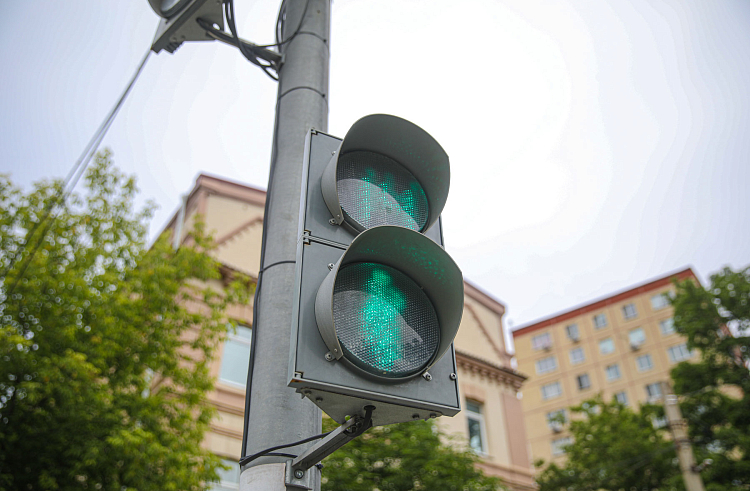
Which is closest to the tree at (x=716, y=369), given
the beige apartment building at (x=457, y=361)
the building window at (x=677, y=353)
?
the beige apartment building at (x=457, y=361)

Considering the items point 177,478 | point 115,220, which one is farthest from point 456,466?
point 115,220

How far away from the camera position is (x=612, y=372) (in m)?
51.3

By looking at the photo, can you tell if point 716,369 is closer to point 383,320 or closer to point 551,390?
point 383,320

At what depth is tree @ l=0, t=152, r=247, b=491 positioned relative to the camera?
9453 millimetres

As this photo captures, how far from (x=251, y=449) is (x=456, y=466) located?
10664mm

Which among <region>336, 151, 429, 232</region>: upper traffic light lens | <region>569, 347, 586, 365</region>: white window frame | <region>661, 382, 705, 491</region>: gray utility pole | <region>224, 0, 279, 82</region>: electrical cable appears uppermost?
<region>569, 347, 586, 365</region>: white window frame

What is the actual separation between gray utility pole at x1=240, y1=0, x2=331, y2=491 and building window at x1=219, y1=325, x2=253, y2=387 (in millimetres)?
12646

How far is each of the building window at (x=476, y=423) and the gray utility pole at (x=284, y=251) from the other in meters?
18.3

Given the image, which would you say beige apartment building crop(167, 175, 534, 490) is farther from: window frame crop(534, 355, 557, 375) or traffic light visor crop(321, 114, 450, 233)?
window frame crop(534, 355, 557, 375)

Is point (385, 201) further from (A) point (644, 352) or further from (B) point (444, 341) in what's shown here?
(A) point (644, 352)

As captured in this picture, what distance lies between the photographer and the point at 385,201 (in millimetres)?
2746

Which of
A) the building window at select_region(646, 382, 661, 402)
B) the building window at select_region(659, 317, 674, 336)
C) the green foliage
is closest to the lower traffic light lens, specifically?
the green foliage

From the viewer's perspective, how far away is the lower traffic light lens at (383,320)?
2.11 m

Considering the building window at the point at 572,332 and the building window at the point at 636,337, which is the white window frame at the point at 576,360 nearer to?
the building window at the point at 572,332
